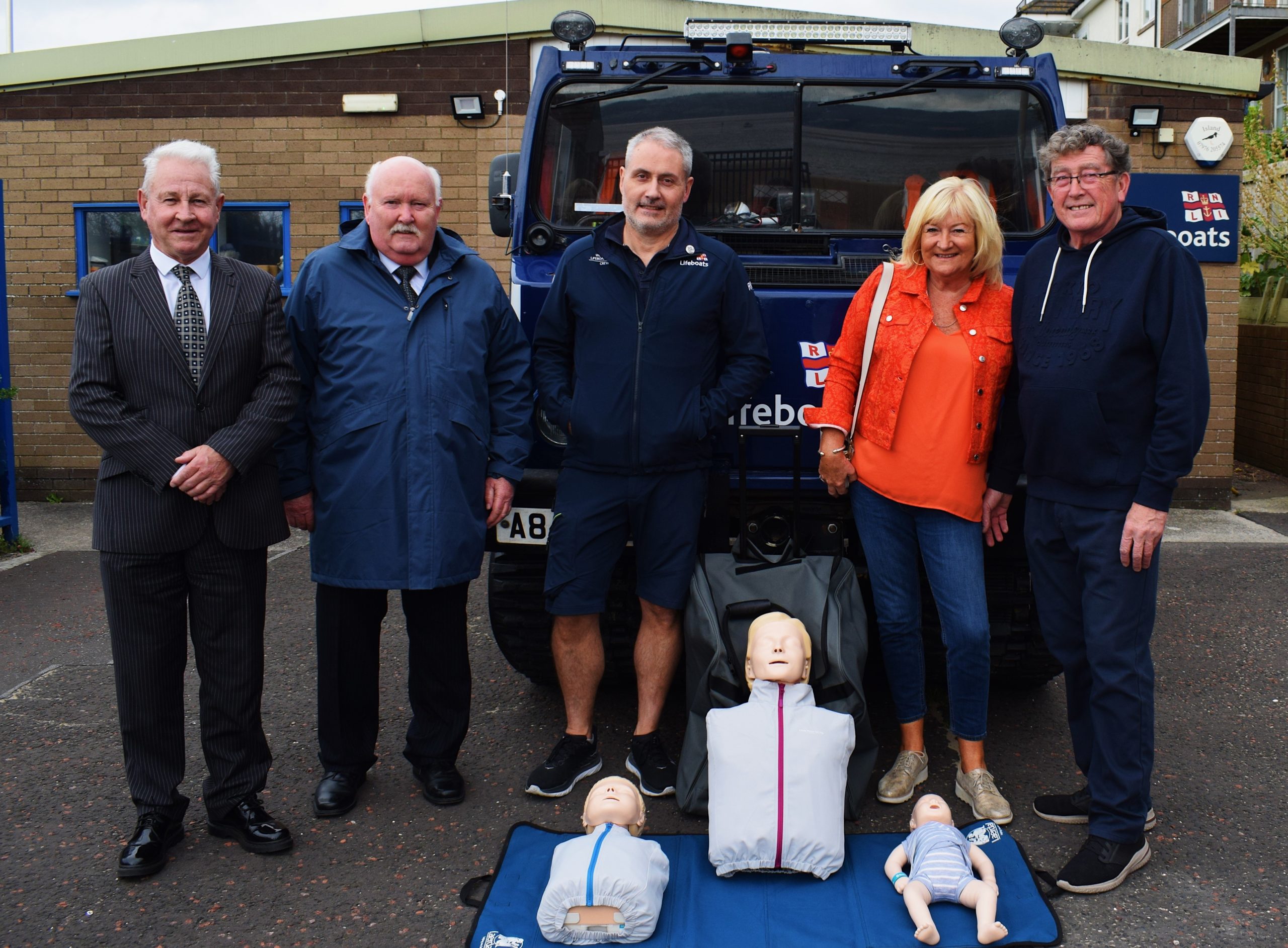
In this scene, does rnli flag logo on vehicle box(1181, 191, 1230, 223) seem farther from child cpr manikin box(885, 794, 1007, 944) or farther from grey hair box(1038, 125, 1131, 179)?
child cpr manikin box(885, 794, 1007, 944)

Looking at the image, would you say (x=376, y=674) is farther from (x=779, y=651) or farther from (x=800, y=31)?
(x=800, y=31)

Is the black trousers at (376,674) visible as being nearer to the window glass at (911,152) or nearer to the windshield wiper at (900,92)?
the window glass at (911,152)

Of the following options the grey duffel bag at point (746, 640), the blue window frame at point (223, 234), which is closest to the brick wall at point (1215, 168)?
the grey duffel bag at point (746, 640)

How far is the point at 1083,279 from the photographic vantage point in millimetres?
3123

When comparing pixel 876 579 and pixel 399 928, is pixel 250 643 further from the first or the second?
pixel 876 579

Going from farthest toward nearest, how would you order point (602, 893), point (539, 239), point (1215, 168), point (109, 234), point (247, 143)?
point (109, 234)
point (247, 143)
point (1215, 168)
point (539, 239)
point (602, 893)

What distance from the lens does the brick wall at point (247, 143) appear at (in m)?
8.51

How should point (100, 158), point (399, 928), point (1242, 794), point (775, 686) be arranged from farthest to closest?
point (100, 158)
point (1242, 794)
point (775, 686)
point (399, 928)

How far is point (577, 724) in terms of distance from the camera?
3.81 metres

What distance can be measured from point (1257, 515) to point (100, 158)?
9282 mm

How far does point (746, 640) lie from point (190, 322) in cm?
Answer: 186

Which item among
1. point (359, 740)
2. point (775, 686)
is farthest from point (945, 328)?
point (359, 740)

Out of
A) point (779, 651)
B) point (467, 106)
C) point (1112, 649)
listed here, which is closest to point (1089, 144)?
point (1112, 649)

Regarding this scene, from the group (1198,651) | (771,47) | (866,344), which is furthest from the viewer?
(1198,651)
